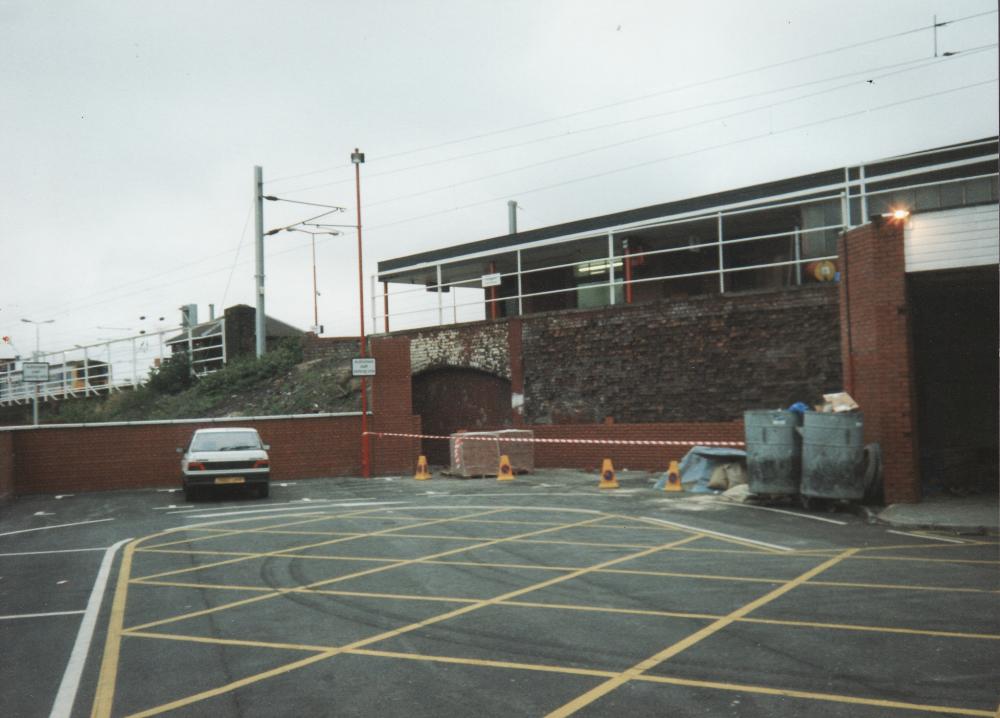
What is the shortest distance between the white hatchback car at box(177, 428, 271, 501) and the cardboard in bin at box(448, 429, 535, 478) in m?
5.06

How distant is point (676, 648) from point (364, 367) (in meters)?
17.7

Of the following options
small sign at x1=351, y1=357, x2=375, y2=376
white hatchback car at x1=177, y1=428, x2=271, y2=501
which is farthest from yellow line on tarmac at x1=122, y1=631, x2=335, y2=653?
small sign at x1=351, y1=357, x2=375, y2=376

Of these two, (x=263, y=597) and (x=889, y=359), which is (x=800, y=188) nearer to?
(x=889, y=359)

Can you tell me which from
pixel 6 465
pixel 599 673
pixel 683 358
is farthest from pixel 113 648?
pixel 683 358

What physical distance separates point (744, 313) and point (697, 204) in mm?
4453

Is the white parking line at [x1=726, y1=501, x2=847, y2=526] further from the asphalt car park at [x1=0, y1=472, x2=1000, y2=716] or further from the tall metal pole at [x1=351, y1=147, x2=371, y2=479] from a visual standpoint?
the tall metal pole at [x1=351, y1=147, x2=371, y2=479]

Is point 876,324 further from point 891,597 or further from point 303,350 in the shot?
point 303,350

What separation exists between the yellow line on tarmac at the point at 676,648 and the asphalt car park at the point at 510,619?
0.08 feet

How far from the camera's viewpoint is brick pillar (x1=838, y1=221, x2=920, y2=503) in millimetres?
13602

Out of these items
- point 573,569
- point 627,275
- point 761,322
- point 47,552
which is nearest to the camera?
point 573,569

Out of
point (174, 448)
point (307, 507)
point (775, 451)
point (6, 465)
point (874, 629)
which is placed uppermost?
point (775, 451)

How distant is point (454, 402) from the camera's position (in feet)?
84.1

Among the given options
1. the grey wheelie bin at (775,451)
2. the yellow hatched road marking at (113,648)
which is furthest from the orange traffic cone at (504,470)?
the yellow hatched road marking at (113,648)

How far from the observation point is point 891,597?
758 cm
